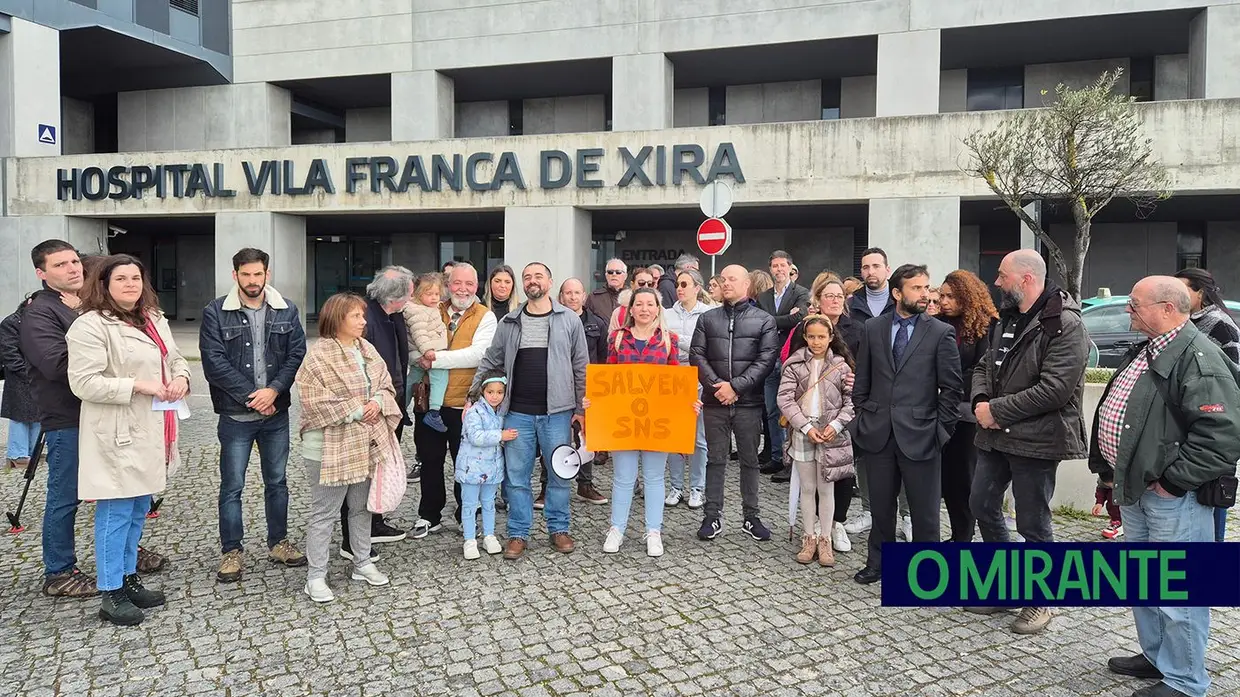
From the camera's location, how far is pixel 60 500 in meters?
4.62

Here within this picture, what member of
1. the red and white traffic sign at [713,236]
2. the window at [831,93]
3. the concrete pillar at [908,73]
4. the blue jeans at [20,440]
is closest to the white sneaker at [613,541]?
the blue jeans at [20,440]

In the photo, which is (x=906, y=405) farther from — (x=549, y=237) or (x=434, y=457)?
(x=549, y=237)

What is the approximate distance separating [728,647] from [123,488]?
3.23 meters

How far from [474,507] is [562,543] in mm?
640

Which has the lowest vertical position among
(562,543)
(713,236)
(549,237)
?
(562,543)

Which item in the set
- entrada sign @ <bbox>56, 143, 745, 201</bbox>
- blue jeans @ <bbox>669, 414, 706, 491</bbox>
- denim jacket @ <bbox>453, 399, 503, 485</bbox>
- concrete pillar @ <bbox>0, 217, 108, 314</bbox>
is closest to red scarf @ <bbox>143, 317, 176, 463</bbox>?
denim jacket @ <bbox>453, 399, 503, 485</bbox>

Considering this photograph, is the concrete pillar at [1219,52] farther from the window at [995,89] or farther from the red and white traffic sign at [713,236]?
the red and white traffic sign at [713,236]

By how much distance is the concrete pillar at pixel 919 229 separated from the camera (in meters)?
17.3

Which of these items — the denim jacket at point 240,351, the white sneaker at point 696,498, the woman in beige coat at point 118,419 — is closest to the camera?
the woman in beige coat at point 118,419

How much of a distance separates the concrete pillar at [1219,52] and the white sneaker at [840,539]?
1793 cm

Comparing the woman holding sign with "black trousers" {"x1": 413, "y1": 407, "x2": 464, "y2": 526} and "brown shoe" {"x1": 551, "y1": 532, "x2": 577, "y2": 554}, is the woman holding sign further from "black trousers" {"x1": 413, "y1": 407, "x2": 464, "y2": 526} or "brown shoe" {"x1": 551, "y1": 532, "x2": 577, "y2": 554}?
"black trousers" {"x1": 413, "y1": 407, "x2": 464, "y2": 526}

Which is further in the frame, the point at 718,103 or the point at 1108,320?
the point at 718,103

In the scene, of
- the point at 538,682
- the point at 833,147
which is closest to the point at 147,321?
the point at 538,682

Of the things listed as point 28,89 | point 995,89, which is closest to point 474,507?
point 995,89
